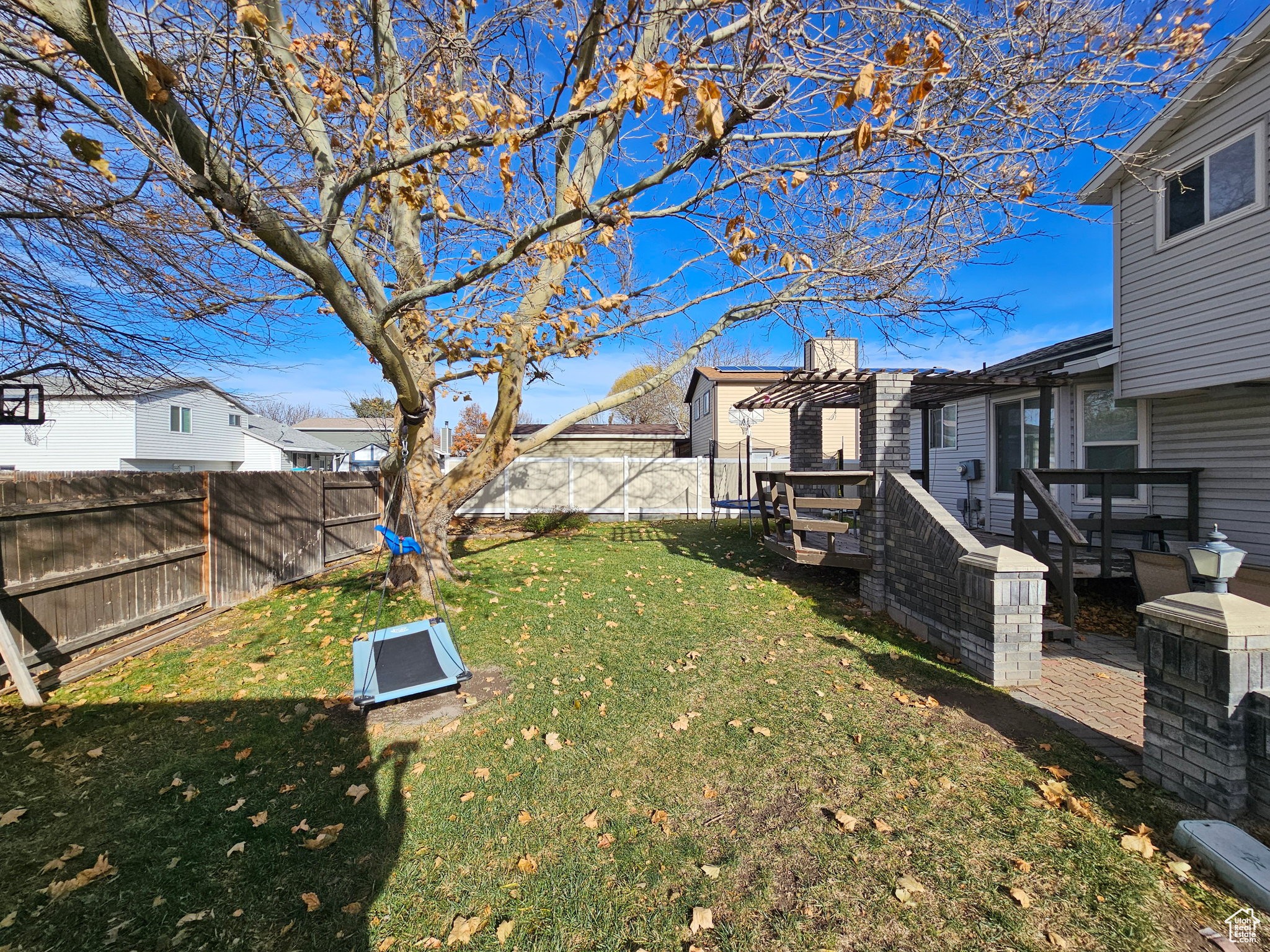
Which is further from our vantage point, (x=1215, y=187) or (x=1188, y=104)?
(x=1188, y=104)

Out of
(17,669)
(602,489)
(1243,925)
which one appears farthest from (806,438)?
(17,669)

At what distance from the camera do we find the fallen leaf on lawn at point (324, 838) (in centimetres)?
273

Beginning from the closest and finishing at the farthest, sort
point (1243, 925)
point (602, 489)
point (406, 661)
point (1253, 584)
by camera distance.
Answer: point (1243, 925) → point (406, 661) → point (1253, 584) → point (602, 489)

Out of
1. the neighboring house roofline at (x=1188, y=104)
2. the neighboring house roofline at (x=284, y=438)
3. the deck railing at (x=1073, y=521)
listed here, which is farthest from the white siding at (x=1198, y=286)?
the neighboring house roofline at (x=284, y=438)

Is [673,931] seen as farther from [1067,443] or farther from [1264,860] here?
[1067,443]

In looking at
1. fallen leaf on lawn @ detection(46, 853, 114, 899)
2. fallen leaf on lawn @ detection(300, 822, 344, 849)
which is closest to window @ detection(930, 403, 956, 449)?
fallen leaf on lawn @ detection(300, 822, 344, 849)

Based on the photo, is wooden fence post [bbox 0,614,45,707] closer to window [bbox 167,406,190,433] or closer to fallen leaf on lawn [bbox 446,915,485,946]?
fallen leaf on lawn [bbox 446,915,485,946]

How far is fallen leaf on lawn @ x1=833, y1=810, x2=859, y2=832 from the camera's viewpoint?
2723 millimetres

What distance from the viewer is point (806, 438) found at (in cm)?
1016

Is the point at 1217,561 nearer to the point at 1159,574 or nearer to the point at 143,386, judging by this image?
the point at 1159,574

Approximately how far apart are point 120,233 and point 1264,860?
8258 millimetres

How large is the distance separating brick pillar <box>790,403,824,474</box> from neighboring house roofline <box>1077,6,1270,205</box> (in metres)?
5.28

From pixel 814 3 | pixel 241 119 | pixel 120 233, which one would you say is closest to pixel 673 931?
pixel 814 3

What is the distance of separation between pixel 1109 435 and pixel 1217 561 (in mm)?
7051
